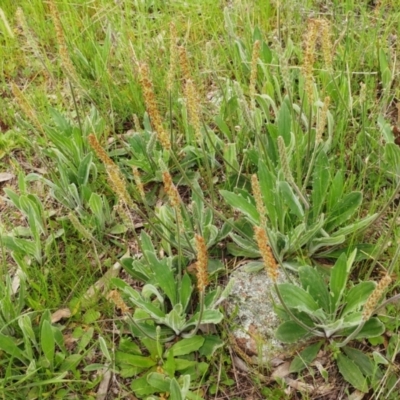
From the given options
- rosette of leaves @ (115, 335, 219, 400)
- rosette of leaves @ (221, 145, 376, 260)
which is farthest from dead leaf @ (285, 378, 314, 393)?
rosette of leaves @ (221, 145, 376, 260)

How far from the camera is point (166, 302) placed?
90.3 inches

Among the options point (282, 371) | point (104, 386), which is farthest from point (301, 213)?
point (104, 386)

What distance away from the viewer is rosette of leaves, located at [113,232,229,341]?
82.1 inches

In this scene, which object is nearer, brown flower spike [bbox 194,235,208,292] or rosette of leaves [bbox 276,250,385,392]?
brown flower spike [bbox 194,235,208,292]

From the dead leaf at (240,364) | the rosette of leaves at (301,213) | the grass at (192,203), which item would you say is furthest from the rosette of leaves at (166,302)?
the rosette of leaves at (301,213)

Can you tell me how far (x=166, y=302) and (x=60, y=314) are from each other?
477 millimetres

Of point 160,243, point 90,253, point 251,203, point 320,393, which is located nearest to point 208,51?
point 251,203

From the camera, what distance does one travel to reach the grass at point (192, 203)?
2047 millimetres

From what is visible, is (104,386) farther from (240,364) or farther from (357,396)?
(357,396)

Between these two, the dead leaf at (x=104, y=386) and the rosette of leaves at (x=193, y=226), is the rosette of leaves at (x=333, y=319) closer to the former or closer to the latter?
the rosette of leaves at (x=193, y=226)

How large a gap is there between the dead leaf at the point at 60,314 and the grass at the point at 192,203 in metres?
0.02

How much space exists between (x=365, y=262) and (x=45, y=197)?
1.69 metres

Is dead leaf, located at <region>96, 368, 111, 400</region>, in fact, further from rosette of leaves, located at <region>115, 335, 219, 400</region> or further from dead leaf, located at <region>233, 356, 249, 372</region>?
dead leaf, located at <region>233, 356, 249, 372</region>

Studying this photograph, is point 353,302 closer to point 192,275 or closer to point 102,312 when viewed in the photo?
point 192,275
